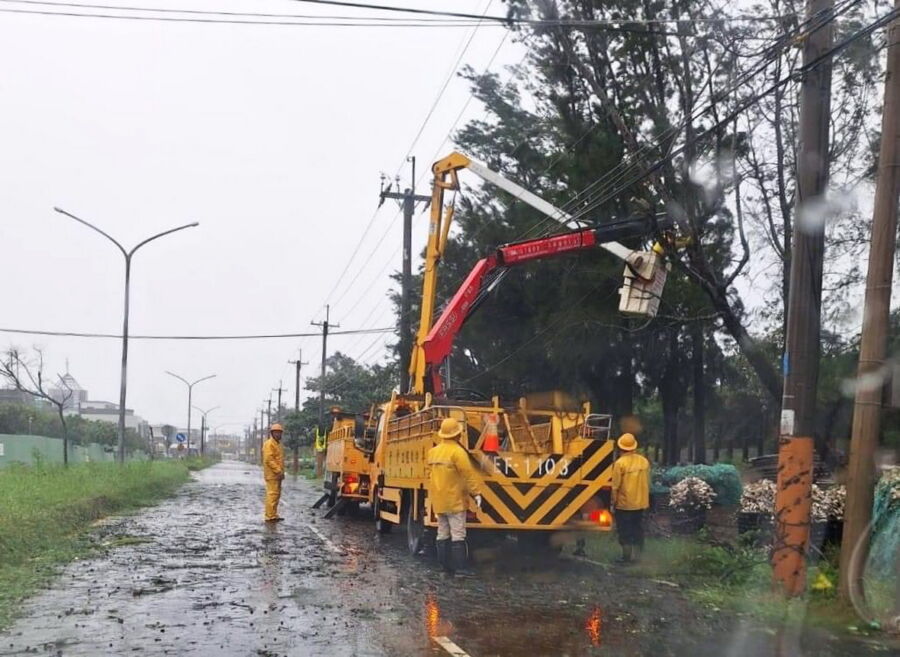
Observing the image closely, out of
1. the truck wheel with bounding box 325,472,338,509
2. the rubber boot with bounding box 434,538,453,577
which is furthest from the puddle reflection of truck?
the truck wheel with bounding box 325,472,338,509

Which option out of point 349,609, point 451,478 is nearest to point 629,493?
point 451,478

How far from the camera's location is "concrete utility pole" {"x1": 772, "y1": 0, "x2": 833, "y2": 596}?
9.99 metres

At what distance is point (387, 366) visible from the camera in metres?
42.9

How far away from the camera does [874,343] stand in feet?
30.0

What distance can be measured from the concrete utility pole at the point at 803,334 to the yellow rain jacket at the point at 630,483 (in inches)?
113

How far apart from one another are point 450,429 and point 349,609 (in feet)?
9.87

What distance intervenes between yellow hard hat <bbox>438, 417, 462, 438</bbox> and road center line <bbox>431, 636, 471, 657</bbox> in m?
3.84

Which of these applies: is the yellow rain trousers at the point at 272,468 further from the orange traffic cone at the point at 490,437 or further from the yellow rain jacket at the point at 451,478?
the yellow rain jacket at the point at 451,478

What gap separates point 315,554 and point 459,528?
299cm

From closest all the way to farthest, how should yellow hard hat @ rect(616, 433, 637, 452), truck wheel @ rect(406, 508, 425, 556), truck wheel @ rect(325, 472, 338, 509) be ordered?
yellow hard hat @ rect(616, 433, 637, 452) < truck wheel @ rect(406, 508, 425, 556) < truck wheel @ rect(325, 472, 338, 509)

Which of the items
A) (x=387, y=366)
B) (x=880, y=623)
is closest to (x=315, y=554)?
(x=880, y=623)

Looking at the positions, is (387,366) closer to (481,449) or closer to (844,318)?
(844,318)

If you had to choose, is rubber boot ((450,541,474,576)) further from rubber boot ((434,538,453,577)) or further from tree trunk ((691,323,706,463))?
tree trunk ((691,323,706,463))

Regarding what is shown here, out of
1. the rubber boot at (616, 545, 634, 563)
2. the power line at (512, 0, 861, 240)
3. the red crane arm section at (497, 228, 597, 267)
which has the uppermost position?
the power line at (512, 0, 861, 240)
